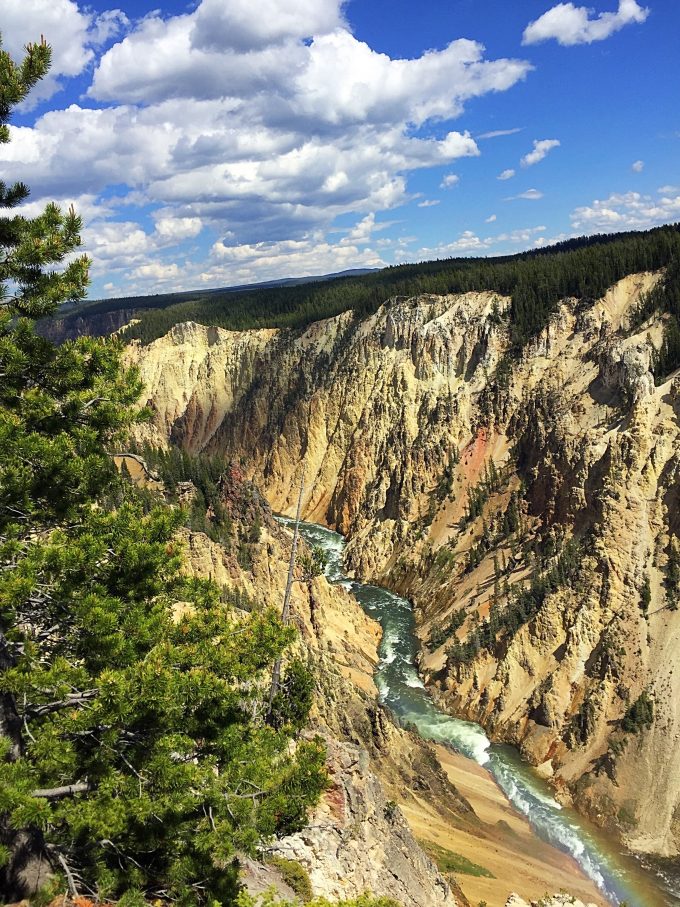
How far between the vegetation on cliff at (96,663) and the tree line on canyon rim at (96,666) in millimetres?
23

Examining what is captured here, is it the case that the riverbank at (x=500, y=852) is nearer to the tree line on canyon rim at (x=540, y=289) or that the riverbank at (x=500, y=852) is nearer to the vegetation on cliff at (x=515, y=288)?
the tree line on canyon rim at (x=540, y=289)

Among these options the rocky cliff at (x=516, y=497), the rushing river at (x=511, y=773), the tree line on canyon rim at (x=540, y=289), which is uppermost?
the tree line on canyon rim at (x=540, y=289)

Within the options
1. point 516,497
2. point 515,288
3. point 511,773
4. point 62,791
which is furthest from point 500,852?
point 515,288

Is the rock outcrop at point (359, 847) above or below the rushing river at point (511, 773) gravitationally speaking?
above

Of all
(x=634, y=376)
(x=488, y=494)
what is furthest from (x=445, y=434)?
(x=634, y=376)

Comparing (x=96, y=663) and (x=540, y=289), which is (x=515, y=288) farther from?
(x=96, y=663)

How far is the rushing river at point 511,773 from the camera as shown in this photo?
24703 mm

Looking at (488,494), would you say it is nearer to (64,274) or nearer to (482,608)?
(482,608)

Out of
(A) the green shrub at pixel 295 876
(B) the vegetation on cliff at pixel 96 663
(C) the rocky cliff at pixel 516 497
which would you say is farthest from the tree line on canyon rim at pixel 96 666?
(C) the rocky cliff at pixel 516 497

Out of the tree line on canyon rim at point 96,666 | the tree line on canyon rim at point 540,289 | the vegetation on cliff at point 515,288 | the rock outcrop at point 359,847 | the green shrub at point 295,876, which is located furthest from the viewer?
the vegetation on cliff at point 515,288

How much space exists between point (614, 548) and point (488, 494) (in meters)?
15.8

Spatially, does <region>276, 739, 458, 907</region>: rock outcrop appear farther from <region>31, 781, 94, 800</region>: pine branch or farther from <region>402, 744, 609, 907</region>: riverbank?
<region>31, 781, 94, 800</region>: pine branch

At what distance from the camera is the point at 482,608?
138ft

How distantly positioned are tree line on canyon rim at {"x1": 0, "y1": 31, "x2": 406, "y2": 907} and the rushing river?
2259cm
